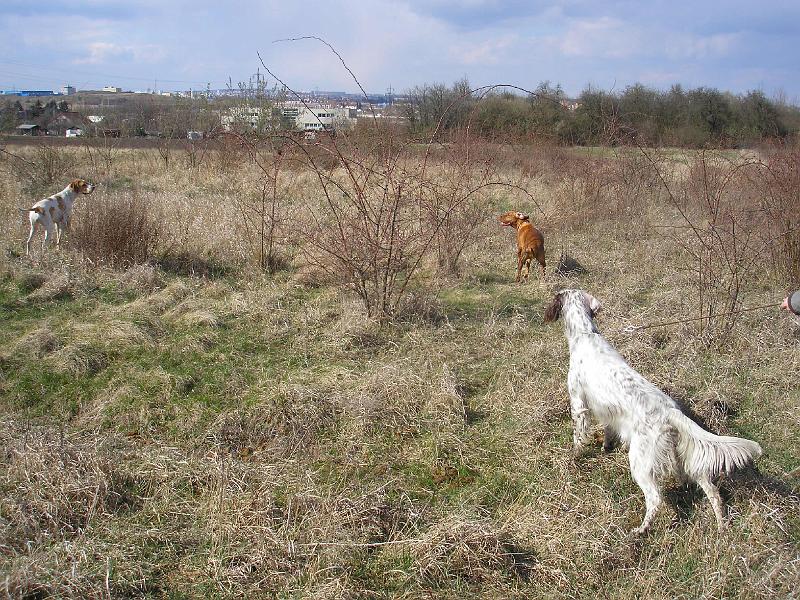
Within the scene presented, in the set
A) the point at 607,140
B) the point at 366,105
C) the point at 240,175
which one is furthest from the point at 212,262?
the point at 607,140

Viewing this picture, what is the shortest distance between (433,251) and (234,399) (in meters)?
3.99

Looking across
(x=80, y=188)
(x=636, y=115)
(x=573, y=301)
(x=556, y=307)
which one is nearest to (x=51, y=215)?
(x=80, y=188)

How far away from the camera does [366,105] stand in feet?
20.1

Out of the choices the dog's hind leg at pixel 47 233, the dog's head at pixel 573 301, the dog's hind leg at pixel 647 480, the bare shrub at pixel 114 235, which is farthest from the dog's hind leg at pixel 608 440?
the dog's hind leg at pixel 47 233

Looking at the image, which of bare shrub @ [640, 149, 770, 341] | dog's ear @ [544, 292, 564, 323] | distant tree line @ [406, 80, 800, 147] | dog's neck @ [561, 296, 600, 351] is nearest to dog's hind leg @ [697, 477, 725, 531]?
dog's neck @ [561, 296, 600, 351]

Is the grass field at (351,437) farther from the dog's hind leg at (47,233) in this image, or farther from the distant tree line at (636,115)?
the distant tree line at (636,115)

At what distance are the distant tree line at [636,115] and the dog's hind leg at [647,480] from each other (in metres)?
10.5

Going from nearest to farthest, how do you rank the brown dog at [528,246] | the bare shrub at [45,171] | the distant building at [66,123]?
the brown dog at [528,246] → the bare shrub at [45,171] → the distant building at [66,123]

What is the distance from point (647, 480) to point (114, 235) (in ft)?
20.4

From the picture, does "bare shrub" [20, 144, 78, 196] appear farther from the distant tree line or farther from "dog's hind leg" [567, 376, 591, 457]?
"dog's hind leg" [567, 376, 591, 457]

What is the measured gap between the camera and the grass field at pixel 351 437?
279 cm

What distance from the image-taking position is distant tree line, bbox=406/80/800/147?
14188 mm

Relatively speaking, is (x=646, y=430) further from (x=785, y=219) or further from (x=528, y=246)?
(x=785, y=219)

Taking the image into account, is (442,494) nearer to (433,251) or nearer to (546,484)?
(546,484)
